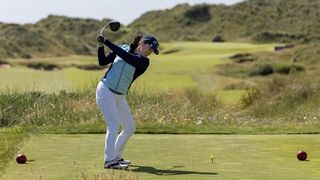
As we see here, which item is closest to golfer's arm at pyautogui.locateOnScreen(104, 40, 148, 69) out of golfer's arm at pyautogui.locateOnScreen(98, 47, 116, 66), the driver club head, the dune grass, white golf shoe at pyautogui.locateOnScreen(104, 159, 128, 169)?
golfer's arm at pyautogui.locateOnScreen(98, 47, 116, 66)

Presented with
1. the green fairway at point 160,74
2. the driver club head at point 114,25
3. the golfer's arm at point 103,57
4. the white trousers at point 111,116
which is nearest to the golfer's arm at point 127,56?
the golfer's arm at point 103,57

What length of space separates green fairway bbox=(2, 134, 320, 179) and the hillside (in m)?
58.9

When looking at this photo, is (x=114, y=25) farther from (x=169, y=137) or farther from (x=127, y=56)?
(x=169, y=137)

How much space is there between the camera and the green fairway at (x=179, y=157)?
29.1 feet

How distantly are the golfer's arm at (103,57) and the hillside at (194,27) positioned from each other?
61.7 m

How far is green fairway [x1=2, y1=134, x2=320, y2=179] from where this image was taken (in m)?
8.87

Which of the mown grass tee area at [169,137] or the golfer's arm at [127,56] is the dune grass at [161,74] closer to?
the mown grass tee area at [169,137]

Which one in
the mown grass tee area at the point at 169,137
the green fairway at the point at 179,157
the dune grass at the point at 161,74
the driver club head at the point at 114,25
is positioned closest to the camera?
the green fairway at the point at 179,157

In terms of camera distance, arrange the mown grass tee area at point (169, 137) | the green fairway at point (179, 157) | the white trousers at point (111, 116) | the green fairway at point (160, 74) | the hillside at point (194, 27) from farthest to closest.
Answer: the hillside at point (194, 27) → the green fairway at point (160, 74) → the white trousers at point (111, 116) → the mown grass tee area at point (169, 137) → the green fairway at point (179, 157)

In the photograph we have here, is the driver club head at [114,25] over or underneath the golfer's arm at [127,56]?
over

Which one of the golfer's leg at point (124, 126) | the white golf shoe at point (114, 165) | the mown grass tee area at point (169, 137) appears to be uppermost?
the golfer's leg at point (124, 126)

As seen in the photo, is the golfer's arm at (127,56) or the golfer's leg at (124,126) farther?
the golfer's leg at (124,126)

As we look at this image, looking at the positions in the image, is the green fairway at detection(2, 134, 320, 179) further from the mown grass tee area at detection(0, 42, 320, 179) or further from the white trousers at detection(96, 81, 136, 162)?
the white trousers at detection(96, 81, 136, 162)

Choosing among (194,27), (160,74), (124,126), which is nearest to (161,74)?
(160,74)
